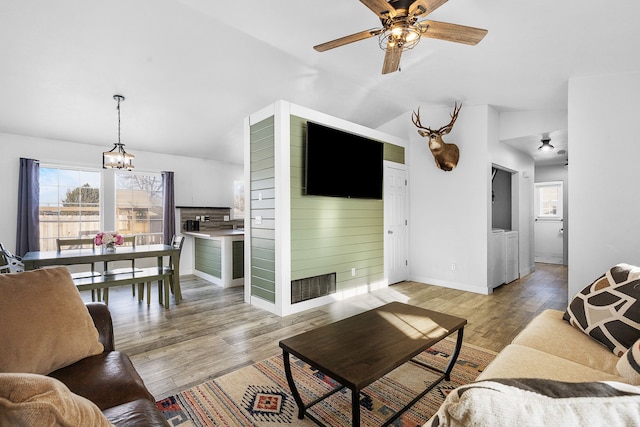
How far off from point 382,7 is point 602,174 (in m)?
3.19

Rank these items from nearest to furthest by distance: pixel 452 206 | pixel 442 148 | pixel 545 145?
pixel 442 148 → pixel 452 206 → pixel 545 145

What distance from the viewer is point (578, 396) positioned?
0.49m

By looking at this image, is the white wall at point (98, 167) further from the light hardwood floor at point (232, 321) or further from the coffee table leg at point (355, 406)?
the coffee table leg at point (355, 406)

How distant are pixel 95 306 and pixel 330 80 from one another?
4.13m

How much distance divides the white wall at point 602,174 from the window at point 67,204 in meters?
7.14

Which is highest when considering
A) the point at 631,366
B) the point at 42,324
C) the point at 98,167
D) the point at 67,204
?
the point at 98,167

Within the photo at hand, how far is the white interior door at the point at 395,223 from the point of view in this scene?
204 inches

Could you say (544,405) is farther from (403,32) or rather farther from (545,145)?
(545,145)

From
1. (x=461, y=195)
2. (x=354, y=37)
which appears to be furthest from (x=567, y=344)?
(x=461, y=195)

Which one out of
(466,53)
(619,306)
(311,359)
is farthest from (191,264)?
(619,306)

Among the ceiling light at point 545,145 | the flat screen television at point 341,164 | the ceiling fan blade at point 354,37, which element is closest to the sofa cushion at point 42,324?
the ceiling fan blade at point 354,37

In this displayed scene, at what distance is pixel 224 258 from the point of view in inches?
199

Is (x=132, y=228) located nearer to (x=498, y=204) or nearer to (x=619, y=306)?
(x=619, y=306)

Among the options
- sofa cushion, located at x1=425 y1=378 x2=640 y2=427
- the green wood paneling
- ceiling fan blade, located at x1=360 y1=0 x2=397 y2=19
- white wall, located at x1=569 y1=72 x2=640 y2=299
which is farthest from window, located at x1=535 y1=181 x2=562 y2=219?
sofa cushion, located at x1=425 y1=378 x2=640 y2=427
